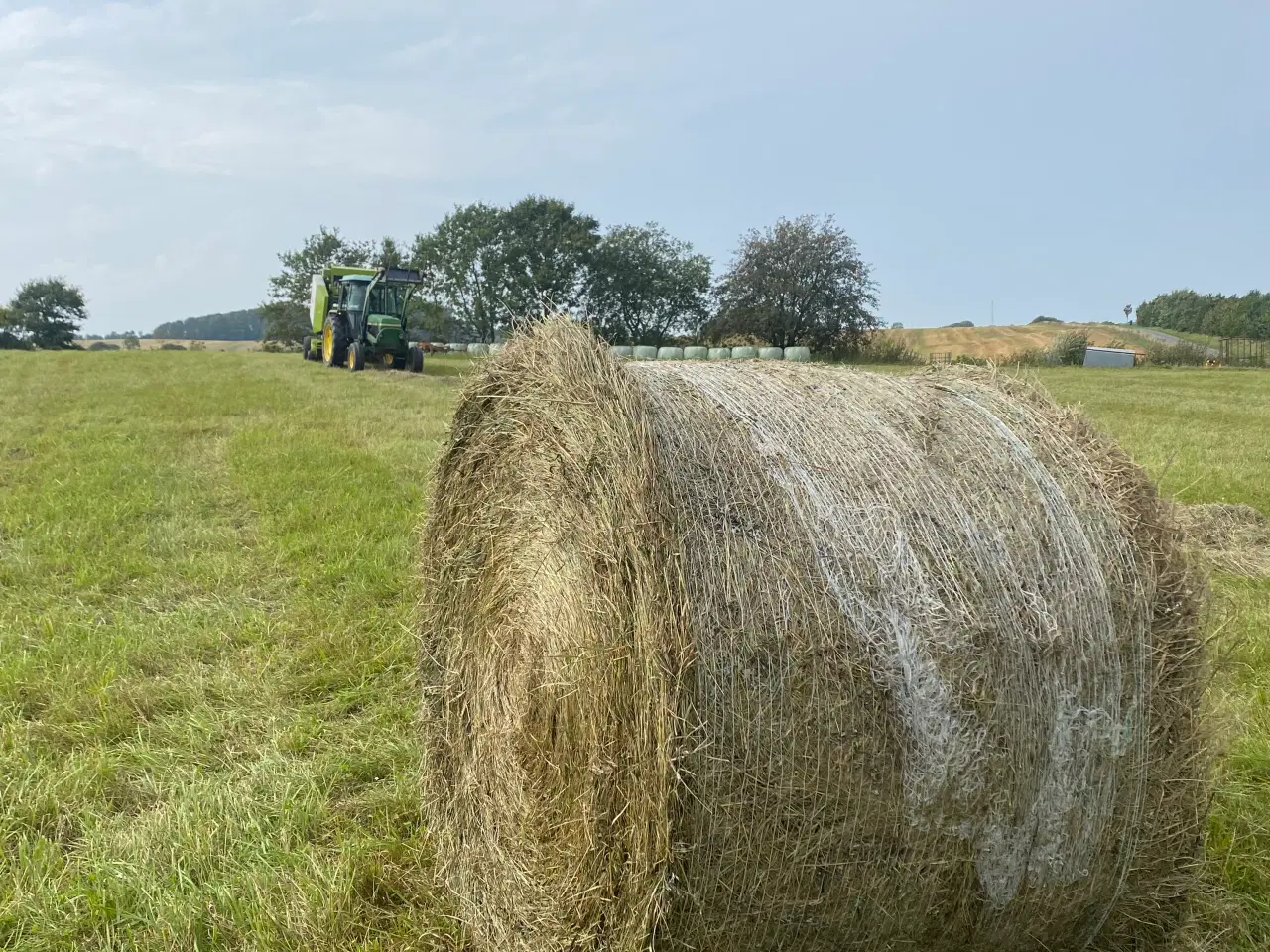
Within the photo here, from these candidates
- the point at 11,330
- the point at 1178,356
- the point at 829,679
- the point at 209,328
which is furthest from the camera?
the point at 209,328

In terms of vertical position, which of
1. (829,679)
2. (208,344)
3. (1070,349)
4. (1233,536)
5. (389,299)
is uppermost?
(389,299)

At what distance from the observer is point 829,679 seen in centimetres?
212

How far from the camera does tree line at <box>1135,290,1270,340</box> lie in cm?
5791

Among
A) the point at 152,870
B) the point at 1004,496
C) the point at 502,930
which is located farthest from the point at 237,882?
the point at 1004,496

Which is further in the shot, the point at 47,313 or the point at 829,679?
the point at 47,313

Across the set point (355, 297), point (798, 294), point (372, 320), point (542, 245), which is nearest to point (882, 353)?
point (798, 294)

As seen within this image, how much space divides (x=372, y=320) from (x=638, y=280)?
1007 inches

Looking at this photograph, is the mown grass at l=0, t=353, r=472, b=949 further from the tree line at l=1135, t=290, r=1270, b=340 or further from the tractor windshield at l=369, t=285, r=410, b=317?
the tree line at l=1135, t=290, r=1270, b=340

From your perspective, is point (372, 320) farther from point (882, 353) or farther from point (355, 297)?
point (882, 353)

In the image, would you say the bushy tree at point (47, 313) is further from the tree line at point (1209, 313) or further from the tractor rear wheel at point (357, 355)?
the tree line at point (1209, 313)

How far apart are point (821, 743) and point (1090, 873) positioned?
925 millimetres

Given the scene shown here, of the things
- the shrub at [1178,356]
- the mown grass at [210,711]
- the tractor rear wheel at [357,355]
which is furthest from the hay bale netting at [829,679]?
the shrub at [1178,356]

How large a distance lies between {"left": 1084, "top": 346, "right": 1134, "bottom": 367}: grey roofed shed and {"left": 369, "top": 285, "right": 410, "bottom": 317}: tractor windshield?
28.6m

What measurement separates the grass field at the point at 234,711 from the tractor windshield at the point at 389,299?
14245 millimetres
